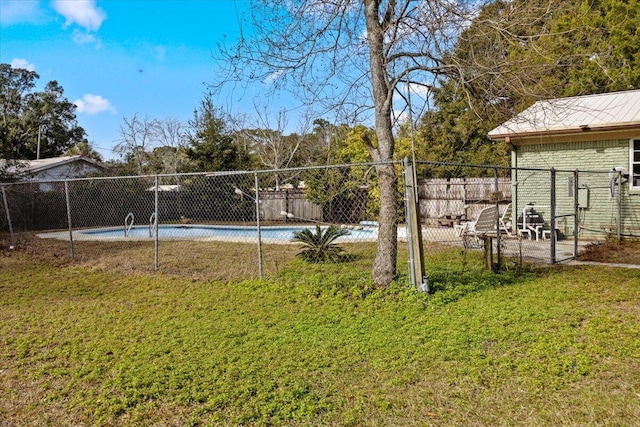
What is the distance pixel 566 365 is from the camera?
3154 mm

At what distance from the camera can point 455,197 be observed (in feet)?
48.4

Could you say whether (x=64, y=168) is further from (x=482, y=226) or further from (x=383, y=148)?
(x=383, y=148)

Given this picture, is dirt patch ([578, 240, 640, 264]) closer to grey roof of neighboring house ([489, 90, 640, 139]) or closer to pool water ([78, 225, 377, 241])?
grey roof of neighboring house ([489, 90, 640, 139])

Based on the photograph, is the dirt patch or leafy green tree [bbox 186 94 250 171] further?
leafy green tree [bbox 186 94 250 171]

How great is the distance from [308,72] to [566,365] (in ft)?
14.3

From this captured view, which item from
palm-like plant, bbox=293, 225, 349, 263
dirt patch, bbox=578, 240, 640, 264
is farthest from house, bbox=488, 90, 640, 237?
palm-like plant, bbox=293, 225, 349, 263

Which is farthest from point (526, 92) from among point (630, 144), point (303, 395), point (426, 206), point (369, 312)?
point (426, 206)

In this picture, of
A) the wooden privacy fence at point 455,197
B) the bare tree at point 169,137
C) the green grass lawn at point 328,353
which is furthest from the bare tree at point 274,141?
the green grass lawn at point 328,353

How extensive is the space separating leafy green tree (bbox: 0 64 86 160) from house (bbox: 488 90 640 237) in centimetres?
3085

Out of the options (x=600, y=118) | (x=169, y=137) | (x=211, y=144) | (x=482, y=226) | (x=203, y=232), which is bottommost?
(x=203, y=232)

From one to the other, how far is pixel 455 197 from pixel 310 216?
542cm

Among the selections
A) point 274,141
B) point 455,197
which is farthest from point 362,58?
point 274,141

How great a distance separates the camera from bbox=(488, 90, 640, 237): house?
32.7 ft

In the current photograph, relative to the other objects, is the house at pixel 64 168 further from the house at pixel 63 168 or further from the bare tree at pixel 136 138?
the bare tree at pixel 136 138
